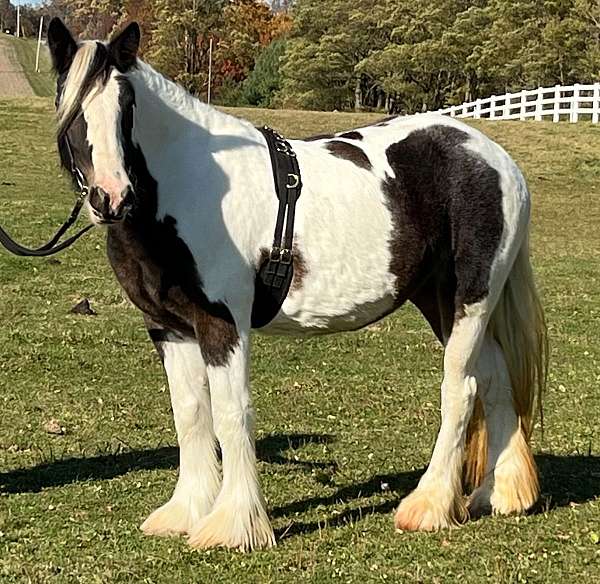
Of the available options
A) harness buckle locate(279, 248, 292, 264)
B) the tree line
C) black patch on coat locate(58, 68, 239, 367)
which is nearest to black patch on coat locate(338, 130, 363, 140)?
harness buckle locate(279, 248, 292, 264)

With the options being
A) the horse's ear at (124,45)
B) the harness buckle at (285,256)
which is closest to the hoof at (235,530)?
the harness buckle at (285,256)

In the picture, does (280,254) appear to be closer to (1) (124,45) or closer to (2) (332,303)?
(2) (332,303)

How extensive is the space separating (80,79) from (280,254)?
1.27m

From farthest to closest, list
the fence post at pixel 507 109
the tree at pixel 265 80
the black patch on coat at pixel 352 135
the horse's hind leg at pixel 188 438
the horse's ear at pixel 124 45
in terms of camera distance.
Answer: the tree at pixel 265 80 → the fence post at pixel 507 109 → the black patch on coat at pixel 352 135 → the horse's hind leg at pixel 188 438 → the horse's ear at pixel 124 45

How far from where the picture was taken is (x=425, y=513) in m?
5.33

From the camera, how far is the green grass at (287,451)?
489cm

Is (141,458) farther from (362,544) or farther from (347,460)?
(362,544)

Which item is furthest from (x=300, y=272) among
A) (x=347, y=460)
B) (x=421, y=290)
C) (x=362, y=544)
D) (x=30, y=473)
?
(x=30, y=473)

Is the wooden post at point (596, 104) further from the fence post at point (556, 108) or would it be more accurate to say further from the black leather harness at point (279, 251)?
the black leather harness at point (279, 251)

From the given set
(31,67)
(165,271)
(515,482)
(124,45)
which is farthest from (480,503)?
(31,67)

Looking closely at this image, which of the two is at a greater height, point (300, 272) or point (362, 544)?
point (300, 272)

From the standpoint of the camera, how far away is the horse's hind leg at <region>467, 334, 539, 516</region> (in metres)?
5.62

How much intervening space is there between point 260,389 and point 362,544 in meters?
3.57

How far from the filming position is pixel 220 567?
4777 mm
